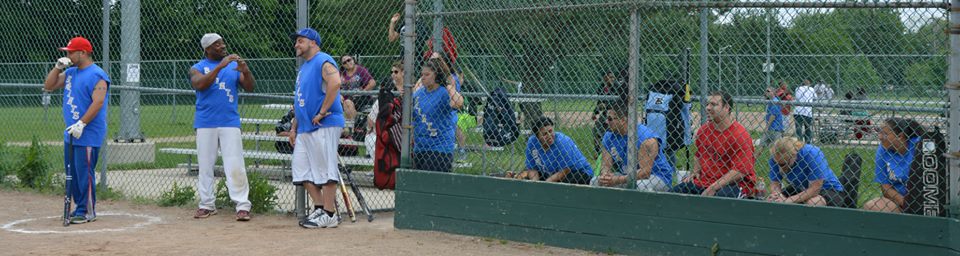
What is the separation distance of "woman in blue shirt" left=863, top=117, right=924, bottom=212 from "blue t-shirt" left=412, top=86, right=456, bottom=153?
3.19 m

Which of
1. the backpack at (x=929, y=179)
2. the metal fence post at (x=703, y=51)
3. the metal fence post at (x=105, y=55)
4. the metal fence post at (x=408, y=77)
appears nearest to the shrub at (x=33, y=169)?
the metal fence post at (x=105, y=55)

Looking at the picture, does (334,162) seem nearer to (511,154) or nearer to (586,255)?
(511,154)

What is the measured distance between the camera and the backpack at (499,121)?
8156 mm

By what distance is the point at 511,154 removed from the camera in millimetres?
8438

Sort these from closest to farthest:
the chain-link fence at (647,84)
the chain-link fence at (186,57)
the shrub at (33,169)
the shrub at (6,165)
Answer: the chain-link fence at (647,84) < the chain-link fence at (186,57) < the shrub at (33,169) < the shrub at (6,165)

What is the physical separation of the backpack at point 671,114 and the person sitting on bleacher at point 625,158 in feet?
0.74

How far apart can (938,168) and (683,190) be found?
1670 millimetres

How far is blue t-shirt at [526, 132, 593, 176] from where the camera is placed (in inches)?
308

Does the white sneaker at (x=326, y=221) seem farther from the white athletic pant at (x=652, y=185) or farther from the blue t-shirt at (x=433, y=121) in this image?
the white athletic pant at (x=652, y=185)

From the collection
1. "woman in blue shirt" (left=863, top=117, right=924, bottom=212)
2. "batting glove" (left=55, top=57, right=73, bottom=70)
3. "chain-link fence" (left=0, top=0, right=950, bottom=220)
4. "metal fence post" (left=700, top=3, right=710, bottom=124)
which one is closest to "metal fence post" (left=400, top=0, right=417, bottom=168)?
"chain-link fence" (left=0, top=0, right=950, bottom=220)

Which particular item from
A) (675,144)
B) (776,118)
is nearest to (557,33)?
(675,144)

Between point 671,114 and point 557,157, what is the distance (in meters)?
0.86

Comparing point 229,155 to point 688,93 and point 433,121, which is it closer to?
point 433,121

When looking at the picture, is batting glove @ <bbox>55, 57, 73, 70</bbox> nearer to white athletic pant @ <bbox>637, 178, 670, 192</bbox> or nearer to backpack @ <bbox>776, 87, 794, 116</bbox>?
white athletic pant @ <bbox>637, 178, 670, 192</bbox>
